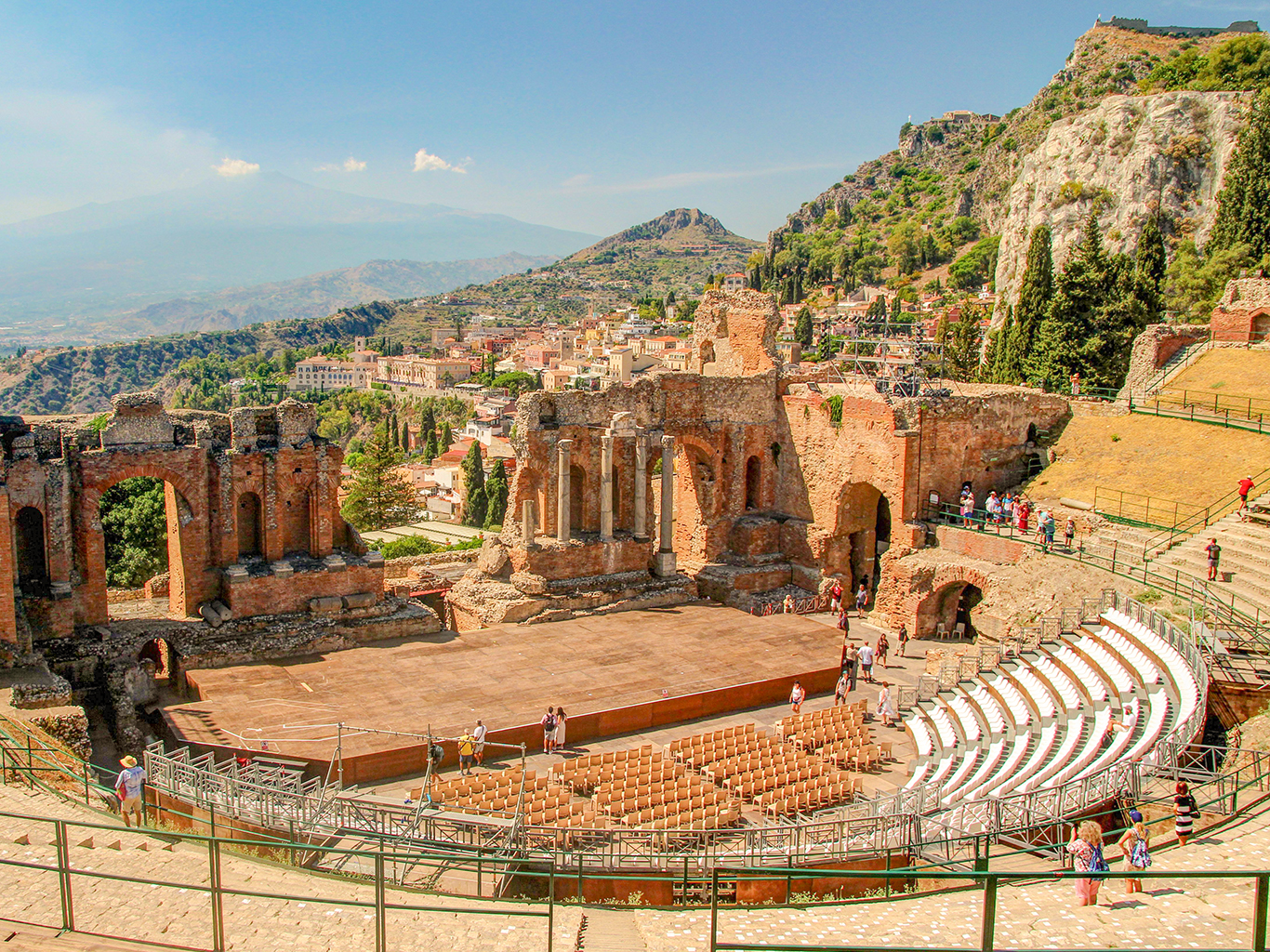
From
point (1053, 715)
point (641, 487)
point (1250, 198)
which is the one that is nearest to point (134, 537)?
point (641, 487)

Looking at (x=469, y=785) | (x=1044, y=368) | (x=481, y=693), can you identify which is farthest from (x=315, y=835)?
(x=1044, y=368)

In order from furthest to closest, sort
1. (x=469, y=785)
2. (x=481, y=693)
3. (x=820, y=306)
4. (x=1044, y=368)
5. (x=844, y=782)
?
(x=820, y=306), (x=1044, y=368), (x=481, y=693), (x=844, y=782), (x=469, y=785)

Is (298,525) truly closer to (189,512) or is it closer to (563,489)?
Answer: (189,512)

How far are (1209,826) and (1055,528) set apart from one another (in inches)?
616

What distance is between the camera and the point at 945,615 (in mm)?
28969

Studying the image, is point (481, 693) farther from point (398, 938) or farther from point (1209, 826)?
point (1209, 826)

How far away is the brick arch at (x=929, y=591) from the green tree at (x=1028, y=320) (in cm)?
1510

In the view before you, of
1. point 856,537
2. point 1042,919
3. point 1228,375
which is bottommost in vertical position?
point 1042,919

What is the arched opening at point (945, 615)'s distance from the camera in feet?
93.9

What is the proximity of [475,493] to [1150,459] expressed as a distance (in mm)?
48758

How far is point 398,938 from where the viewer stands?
985cm

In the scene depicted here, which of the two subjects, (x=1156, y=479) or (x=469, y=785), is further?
(x=1156, y=479)

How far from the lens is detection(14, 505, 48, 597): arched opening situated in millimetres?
22203

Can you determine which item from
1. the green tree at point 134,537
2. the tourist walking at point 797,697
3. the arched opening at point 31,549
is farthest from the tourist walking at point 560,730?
the green tree at point 134,537
